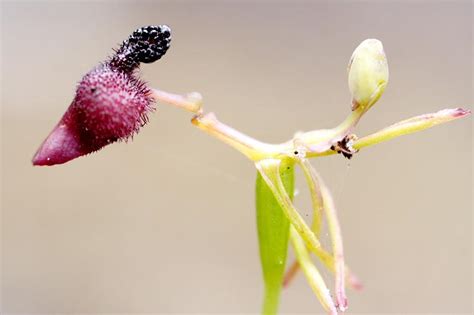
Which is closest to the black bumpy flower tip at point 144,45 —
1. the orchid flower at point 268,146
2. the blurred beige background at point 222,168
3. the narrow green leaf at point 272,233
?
the orchid flower at point 268,146

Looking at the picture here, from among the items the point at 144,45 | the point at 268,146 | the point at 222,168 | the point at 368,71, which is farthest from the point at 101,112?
the point at 222,168

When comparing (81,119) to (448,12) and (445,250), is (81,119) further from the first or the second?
(448,12)

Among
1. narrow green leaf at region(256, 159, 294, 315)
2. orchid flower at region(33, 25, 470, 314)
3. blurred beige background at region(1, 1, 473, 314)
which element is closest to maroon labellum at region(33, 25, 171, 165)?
orchid flower at region(33, 25, 470, 314)

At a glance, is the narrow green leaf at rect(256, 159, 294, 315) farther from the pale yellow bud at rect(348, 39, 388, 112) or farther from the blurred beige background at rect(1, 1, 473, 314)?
the blurred beige background at rect(1, 1, 473, 314)

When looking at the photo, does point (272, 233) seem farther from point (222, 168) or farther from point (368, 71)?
point (222, 168)

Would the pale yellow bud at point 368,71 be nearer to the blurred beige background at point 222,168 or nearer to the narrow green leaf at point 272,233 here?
the narrow green leaf at point 272,233

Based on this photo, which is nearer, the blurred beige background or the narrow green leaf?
the narrow green leaf

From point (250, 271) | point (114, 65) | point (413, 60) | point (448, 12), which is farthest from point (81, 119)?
point (448, 12)

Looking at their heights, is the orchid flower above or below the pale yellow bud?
below
